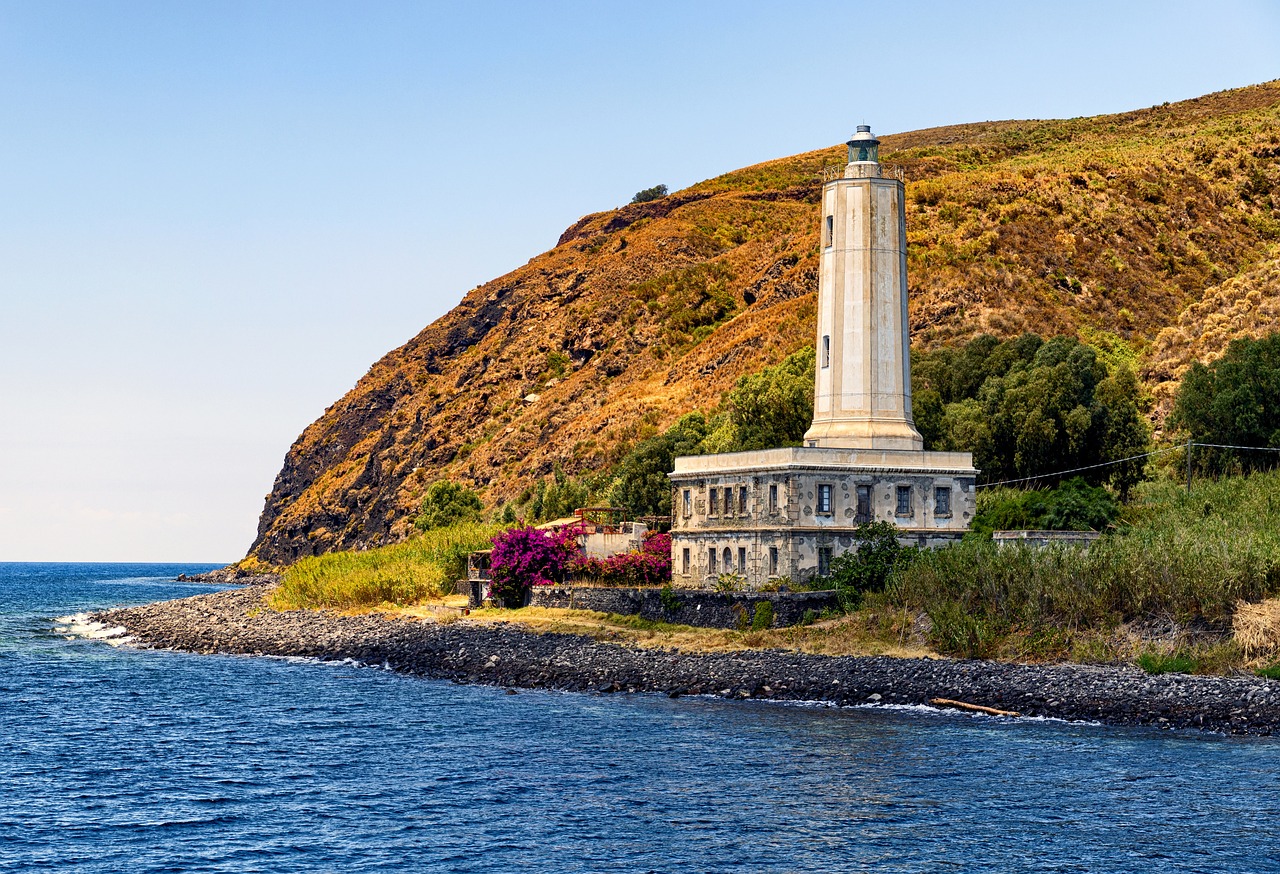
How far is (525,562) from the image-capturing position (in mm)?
62500

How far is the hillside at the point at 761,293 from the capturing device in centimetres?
9719

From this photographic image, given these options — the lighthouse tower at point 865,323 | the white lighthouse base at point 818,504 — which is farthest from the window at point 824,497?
the lighthouse tower at point 865,323

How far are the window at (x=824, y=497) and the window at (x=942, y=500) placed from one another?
4.43 meters

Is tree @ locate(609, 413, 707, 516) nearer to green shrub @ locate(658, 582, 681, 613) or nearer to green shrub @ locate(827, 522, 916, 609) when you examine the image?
green shrub @ locate(658, 582, 681, 613)

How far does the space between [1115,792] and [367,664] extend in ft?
117

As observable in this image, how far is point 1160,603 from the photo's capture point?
139ft

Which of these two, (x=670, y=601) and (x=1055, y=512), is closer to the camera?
(x=1055, y=512)

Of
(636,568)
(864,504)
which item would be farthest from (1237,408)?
(636,568)

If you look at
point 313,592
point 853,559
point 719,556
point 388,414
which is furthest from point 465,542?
point 388,414

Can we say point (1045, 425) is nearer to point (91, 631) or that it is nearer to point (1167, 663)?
point (1167, 663)

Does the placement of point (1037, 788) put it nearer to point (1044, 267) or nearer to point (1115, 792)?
point (1115, 792)

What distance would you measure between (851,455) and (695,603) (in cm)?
809

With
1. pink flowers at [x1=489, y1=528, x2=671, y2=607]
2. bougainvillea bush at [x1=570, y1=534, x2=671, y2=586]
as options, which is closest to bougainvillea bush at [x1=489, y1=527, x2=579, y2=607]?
pink flowers at [x1=489, y1=528, x2=671, y2=607]

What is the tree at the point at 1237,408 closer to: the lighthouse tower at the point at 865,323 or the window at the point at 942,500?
the window at the point at 942,500
